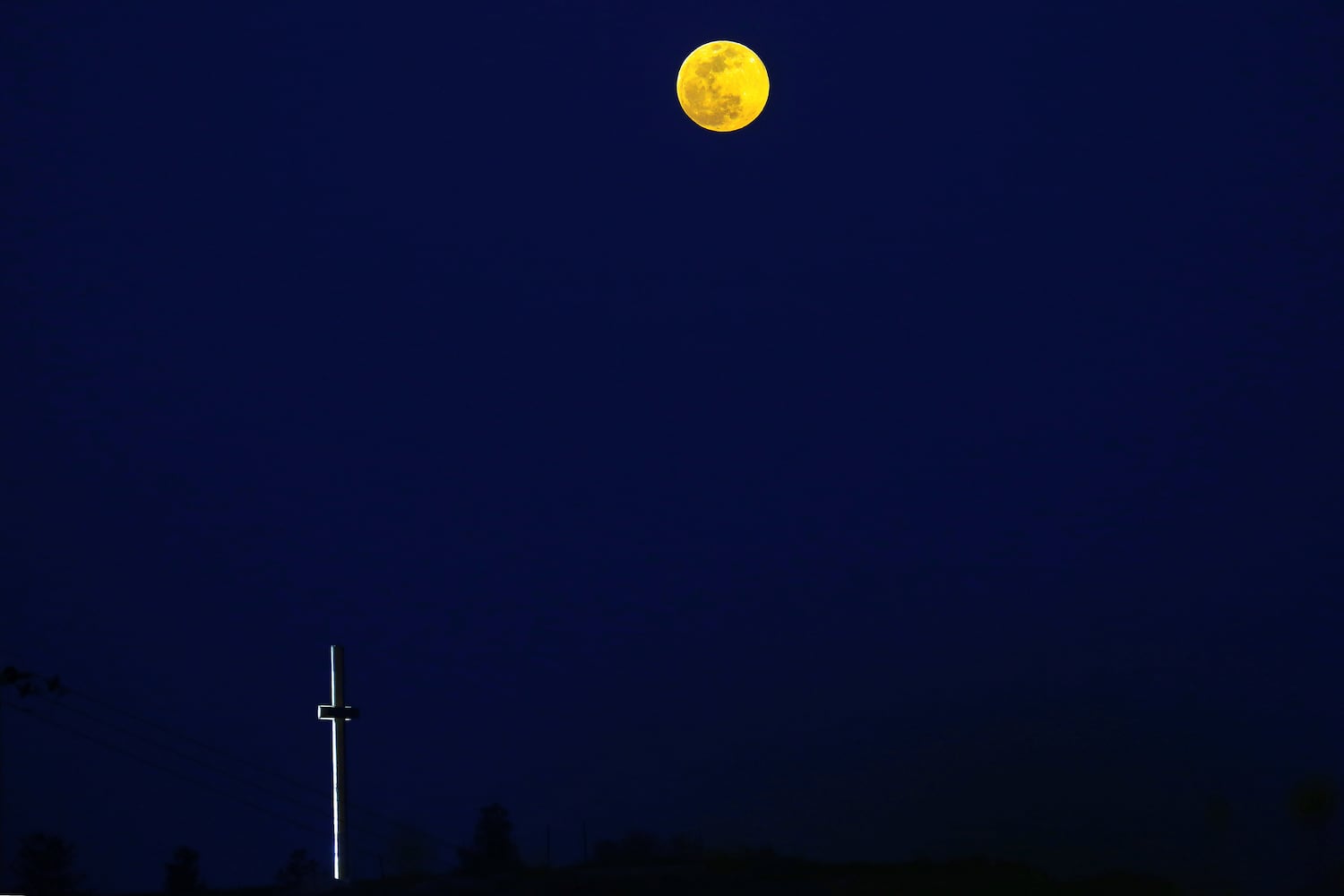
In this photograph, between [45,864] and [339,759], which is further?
[45,864]

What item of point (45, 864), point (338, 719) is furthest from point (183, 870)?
point (338, 719)

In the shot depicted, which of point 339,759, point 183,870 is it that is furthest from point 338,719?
point 183,870

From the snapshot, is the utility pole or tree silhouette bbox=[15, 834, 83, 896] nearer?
the utility pole

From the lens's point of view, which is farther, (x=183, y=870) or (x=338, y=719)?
(x=183, y=870)

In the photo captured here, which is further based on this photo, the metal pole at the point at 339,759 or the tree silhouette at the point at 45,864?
the tree silhouette at the point at 45,864

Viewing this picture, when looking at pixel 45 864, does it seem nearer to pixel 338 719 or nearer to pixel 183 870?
pixel 183 870

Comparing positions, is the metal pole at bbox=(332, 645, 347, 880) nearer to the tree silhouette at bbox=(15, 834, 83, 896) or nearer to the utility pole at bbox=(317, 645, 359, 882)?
the utility pole at bbox=(317, 645, 359, 882)

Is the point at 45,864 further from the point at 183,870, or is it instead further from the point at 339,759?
the point at 339,759

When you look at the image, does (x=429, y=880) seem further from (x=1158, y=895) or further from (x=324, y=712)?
(x=1158, y=895)

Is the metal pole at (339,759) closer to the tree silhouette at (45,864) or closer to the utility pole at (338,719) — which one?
the utility pole at (338,719)

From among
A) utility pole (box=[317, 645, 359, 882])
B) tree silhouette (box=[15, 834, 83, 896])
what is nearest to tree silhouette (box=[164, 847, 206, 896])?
tree silhouette (box=[15, 834, 83, 896])

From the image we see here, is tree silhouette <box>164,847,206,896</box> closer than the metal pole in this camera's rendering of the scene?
No

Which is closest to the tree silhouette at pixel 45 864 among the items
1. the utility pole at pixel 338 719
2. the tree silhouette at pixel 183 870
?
the tree silhouette at pixel 183 870

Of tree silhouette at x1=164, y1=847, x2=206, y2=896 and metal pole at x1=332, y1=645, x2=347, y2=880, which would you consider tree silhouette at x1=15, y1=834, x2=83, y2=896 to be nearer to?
tree silhouette at x1=164, y1=847, x2=206, y2=896
